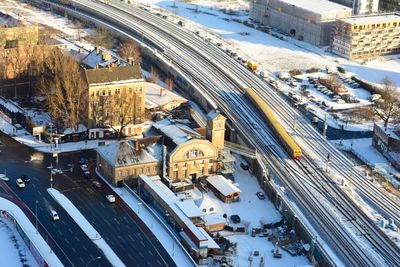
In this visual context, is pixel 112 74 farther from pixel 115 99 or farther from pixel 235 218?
pixel 235 218

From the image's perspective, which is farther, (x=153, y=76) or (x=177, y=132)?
(x=153, y=76)

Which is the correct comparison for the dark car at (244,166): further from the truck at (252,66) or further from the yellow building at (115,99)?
the truck at (252,66)

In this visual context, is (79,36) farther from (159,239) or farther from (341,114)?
(159,239)

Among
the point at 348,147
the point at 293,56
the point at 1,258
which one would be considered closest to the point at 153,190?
the point at 1,258

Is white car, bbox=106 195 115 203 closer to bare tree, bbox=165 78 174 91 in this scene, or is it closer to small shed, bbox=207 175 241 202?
small shed, bbox=207 175 241 202

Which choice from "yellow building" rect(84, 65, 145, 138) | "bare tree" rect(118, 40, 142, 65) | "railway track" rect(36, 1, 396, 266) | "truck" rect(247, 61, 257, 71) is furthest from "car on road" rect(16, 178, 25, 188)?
"truck" rect(247, 61, 257, 71)

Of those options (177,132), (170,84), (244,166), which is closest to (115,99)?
(177,132)
